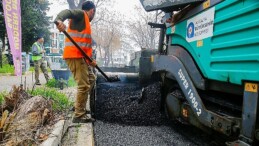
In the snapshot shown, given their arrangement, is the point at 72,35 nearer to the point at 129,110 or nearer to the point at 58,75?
the point at 129,110

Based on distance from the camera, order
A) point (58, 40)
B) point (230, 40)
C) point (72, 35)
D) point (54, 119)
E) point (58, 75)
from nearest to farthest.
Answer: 1. point (230, 40)
2. point (54, 119)
3. point (72, 35)
4. point (58, 75)
5. point (58, 40)

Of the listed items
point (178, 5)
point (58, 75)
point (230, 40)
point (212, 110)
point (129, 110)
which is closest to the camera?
point (230, 40)

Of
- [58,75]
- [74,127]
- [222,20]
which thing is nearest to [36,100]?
[74,127]

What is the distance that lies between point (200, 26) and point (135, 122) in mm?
1901

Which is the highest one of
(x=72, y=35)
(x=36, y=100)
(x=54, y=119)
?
(x=72, y=35)

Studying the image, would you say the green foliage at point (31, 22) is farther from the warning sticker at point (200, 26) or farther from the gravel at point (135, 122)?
the warning sticker at point (200, 26)

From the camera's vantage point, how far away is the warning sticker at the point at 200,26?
275 centimetres

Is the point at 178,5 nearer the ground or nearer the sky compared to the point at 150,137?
nearer the sky

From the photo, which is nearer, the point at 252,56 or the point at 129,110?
the point at 252,56

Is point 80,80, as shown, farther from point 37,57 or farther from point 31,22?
point 31,22

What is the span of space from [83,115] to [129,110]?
80 cm

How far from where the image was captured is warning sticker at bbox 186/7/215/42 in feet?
9.02

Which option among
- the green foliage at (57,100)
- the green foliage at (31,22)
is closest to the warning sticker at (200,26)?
the green foliage at (57,100)

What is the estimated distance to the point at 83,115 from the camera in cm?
398
